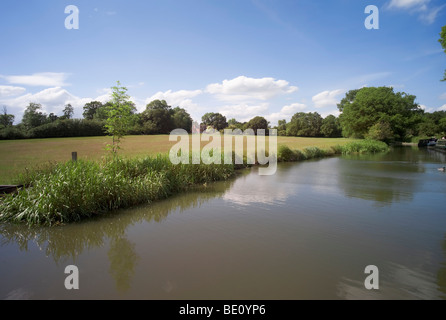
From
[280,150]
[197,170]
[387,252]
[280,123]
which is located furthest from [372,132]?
[280,123]

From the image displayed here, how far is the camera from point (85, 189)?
756 centimetres

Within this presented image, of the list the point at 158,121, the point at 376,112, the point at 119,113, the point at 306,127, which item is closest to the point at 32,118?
the point at 158,121

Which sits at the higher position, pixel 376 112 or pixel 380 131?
pixel 376 112

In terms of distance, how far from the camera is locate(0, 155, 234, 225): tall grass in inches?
272

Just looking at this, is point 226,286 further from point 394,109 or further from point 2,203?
point 394,109

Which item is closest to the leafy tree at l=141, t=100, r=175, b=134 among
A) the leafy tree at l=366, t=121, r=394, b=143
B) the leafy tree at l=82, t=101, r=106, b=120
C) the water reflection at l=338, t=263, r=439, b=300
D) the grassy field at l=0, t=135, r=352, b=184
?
the leafy tree at l=82, t=101, r=106, b=120

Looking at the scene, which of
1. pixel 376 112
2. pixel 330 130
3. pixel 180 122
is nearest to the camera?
pixel 376 112

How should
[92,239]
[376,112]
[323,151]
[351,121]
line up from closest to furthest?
1. [92,239]
2. [323,151]
3. [376,112]
4. [351,121]

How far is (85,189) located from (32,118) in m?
48.2

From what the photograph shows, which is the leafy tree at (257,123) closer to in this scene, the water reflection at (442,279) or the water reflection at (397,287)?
the water reflection at (442,279)

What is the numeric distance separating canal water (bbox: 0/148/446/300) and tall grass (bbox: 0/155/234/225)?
0.44 metres

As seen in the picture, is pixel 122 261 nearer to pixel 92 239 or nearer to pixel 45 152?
pixel 92 239

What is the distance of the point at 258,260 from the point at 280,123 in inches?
4083

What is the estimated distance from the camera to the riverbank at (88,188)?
6.91m
